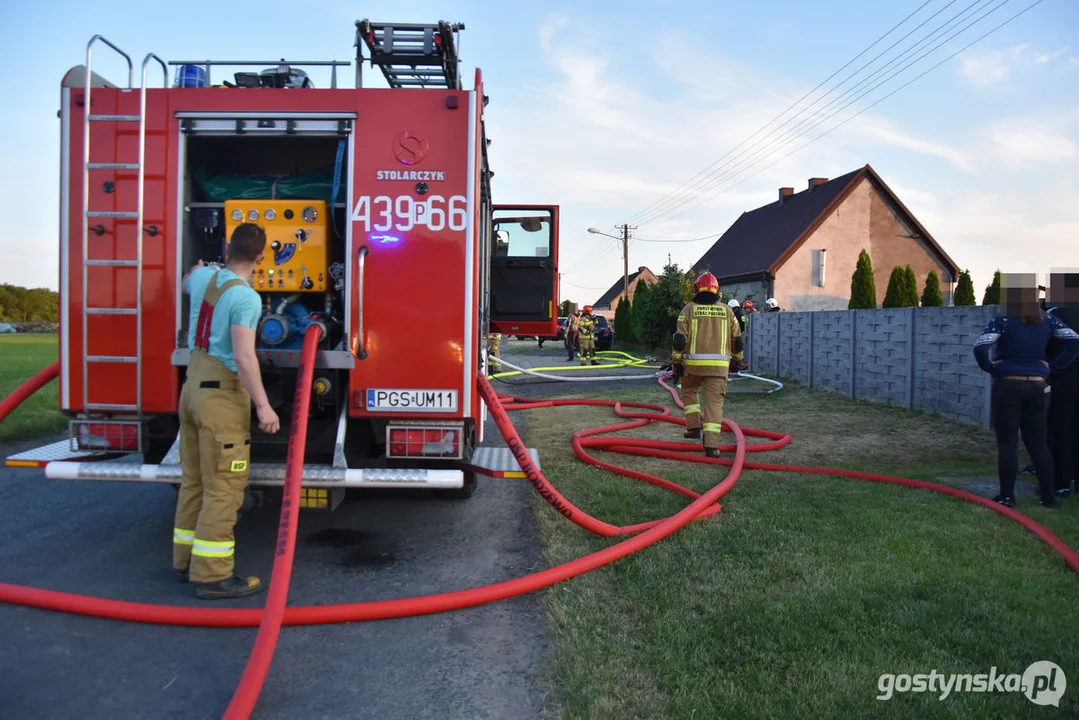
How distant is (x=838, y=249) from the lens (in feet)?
101

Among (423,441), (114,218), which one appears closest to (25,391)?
(114,218)

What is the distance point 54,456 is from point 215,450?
4.57 ft

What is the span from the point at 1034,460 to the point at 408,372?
442 centimetres

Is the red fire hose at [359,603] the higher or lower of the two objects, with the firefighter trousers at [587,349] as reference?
lower

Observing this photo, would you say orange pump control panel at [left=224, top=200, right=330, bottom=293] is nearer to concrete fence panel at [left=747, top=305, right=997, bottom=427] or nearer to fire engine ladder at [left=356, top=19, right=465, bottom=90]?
fire engine ladder at [left=356, top=19, right=465, bottom=90]

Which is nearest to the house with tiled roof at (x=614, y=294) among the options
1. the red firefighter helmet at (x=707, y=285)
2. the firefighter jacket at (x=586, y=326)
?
the firefighter jacket at (x=586, y=326)

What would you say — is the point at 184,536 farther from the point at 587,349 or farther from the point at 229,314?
the point at 587,349

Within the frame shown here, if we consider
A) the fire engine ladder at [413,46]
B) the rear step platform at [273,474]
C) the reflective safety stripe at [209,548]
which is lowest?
the reflective safety stripe at [209,548]

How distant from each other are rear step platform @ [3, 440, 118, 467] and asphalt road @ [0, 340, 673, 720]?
56 cm

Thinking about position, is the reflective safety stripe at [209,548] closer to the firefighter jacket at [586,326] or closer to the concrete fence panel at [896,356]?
the concrete fence panel at [896,356]

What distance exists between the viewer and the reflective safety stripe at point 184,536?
154 inches

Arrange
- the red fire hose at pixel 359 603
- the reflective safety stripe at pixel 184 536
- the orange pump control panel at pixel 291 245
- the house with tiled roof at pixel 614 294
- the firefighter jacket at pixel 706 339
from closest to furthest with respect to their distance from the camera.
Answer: the red fire hose at pixel 359 603, the reflective safety stripe at pixel 184 536, the orange pump control panel at pixel 291 245, the firefighter jacket at pixel 706 339, the house with tiled roof at pixel 614 294

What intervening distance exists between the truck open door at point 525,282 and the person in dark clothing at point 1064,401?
4.15 metres

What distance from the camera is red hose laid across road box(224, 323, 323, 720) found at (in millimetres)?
2609
